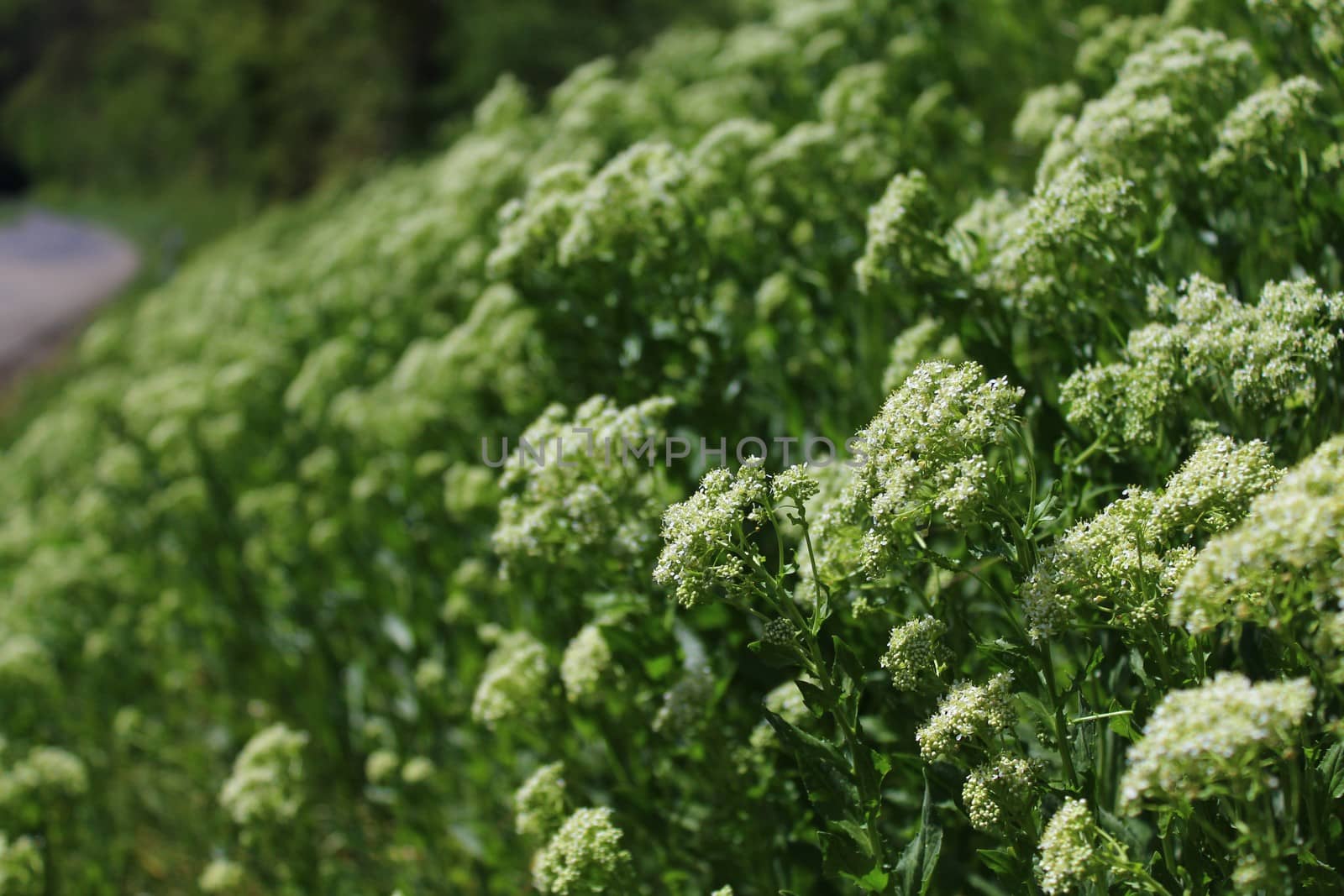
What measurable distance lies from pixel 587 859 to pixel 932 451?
3.62ft

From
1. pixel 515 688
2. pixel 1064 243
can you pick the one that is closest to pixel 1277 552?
pixel 1064 243

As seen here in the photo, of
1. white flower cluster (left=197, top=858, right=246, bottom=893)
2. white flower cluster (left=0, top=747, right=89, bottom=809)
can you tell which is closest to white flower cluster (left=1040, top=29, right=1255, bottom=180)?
white flower cluster (left=197, top=858, right=246, bottom=893)

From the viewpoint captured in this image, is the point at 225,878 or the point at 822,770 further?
the point at 225,878

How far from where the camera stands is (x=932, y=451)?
179 centimetres

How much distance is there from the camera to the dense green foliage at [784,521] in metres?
1.78

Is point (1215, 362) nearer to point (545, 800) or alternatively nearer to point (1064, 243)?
point (1064, 243)

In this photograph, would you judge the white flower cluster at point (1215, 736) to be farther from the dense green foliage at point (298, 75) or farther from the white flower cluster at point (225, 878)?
the dense green foliage at point (298, 75)

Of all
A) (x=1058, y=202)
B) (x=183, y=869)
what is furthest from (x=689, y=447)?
(x=183, y=869)

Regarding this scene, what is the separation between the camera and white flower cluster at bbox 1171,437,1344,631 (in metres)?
1.39

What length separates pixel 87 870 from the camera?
415cm

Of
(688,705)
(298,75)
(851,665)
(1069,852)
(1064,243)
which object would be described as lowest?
(1069,852)

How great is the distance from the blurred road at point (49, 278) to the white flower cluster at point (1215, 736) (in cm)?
2017

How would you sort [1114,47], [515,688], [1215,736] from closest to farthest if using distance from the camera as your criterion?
1. [1215,736]
2. [515,688]
3. [1114,47]

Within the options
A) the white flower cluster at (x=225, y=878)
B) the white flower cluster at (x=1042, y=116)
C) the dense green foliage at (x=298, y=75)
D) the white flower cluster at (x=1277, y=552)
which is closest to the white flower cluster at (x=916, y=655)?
the white flower cluster at (x=1277, y=552)
